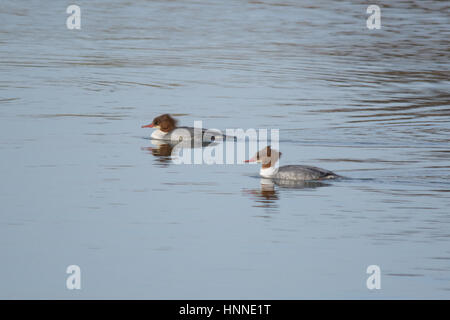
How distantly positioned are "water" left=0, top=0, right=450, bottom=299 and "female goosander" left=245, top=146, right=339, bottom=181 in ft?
0.74

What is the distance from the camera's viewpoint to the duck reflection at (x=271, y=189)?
526 inches

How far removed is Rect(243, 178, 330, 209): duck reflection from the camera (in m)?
13.4

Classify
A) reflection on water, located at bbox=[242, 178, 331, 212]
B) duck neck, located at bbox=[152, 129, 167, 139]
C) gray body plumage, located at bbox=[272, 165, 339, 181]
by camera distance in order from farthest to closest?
1. duck neck, located at bbox=[152, 129, 167, 139]
2. gray body plumage, located at bbox=[272, 165, 339, 181]
3. reflection on water, located at bbox=[242, 178, 331, 212]

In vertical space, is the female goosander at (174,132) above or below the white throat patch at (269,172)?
above

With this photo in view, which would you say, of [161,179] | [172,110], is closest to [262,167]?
[161,179]

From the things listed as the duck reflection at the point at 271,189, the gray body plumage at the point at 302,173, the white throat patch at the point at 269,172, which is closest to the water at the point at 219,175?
the duck reflection at the point at 271,189

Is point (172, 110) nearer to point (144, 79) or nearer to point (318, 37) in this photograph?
point (144, 79)

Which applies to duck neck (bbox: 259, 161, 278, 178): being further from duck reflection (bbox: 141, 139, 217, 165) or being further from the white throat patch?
duck reflection (bbox: 141, 139, 217, 165)

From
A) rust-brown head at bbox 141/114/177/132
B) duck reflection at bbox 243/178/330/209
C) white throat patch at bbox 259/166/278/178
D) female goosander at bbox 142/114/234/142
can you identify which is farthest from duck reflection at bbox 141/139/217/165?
duck reflection at bbox 243/178/330/209

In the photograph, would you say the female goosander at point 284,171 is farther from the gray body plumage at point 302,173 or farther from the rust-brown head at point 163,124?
the rust-brown head at point 163,124

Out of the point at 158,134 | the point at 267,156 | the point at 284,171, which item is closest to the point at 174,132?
the point at 158,134

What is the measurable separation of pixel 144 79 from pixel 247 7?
20.2 m

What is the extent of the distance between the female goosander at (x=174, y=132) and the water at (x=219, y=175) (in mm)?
396

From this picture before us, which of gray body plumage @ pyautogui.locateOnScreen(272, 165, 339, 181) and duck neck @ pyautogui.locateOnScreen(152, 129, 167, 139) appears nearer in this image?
gray body plumage @ pyautogui.locateOnScreen(272, 165, 339, 181)
